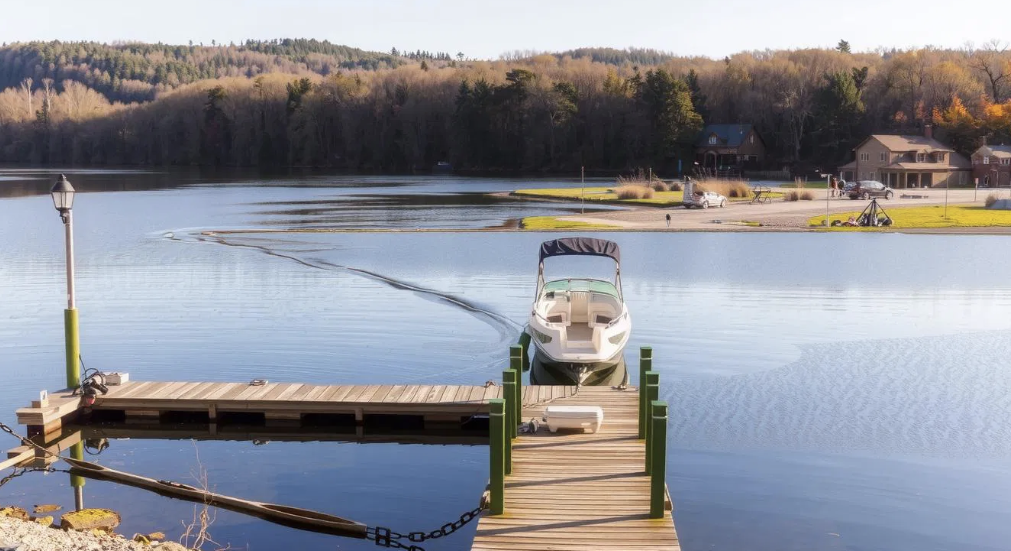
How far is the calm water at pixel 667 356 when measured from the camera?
13047mm

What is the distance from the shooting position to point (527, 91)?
444 feet

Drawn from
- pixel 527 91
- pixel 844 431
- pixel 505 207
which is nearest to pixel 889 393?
pixel 844 431

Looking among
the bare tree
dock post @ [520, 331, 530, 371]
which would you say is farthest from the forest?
dock post @ [520, 331, 530, 371]

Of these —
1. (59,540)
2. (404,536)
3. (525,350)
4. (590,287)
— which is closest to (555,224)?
(590,287)

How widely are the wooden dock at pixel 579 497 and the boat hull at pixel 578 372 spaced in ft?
13.1

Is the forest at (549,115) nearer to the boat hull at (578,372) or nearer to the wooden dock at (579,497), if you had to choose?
the boat hull at (578,372)

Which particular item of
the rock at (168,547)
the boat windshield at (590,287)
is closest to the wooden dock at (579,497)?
the rock at (168,547)

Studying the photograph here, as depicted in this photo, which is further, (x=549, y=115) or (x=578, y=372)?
(x=549, y=115)

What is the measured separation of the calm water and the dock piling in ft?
4.73

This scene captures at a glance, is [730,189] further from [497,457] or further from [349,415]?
[497,457]

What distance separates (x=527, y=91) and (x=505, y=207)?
225 ft

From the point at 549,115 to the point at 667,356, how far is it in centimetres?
11564

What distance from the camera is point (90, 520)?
1209 centimetres

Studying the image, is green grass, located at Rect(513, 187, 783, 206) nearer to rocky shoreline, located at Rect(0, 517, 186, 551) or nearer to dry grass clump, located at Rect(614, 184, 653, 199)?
dry grass clump, located at Rect(614, 184, 653, 199)
